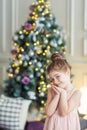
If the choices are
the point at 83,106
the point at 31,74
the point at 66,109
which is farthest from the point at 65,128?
the point at 31,74

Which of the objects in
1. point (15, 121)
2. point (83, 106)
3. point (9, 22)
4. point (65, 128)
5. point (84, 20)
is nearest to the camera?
point (65, 128)

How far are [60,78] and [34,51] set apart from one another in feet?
9.40

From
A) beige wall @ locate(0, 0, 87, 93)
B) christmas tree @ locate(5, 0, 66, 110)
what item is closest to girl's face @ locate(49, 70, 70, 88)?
christmas tree @ locate(5, 0, 66, 110)

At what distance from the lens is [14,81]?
3.97m

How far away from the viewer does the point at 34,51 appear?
12.8ft

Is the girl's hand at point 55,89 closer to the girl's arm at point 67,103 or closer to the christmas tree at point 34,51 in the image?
the girl's arm at point 67,103

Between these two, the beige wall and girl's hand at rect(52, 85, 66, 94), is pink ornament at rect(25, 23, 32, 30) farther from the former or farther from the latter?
girl's hand at rect(52, 85, 66, 94)

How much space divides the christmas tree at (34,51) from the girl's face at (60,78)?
9.16 ft

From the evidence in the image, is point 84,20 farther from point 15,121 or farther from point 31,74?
point 15,121

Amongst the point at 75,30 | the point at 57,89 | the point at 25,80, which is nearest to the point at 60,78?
the point at 57,89

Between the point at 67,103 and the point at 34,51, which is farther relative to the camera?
the point at 34,51

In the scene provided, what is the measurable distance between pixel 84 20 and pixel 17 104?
5.70 ft

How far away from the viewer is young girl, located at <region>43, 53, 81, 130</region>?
1017 millimetres

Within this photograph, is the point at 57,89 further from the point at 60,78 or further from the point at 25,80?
the point at 25,80
